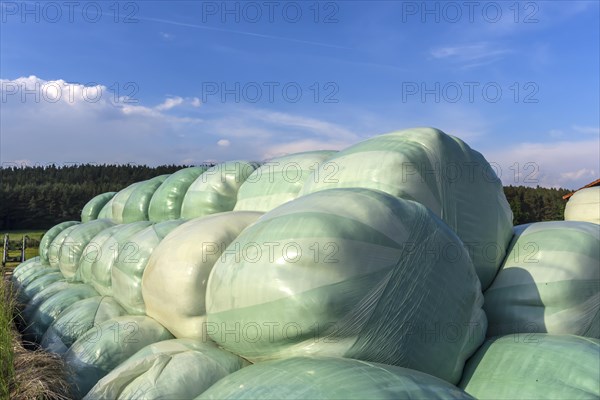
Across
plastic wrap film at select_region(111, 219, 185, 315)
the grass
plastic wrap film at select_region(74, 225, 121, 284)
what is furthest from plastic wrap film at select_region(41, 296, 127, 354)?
the grass

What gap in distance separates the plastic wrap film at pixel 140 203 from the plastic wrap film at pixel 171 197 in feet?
1.21

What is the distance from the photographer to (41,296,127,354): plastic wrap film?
10.0 feet

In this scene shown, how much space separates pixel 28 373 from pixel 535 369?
6.31 feet

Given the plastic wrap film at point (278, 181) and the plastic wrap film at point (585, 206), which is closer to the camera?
the plastic wrap film at point (278, 181)

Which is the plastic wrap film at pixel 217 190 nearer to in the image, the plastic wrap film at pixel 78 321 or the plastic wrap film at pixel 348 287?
the plastic wrap film at pixel 78 321

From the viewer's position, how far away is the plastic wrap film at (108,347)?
2.49 metres

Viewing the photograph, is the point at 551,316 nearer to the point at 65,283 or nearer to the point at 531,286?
the point at 531,286

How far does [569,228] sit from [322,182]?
129cm

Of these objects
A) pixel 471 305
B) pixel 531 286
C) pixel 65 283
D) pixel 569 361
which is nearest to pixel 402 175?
pixel 471 305

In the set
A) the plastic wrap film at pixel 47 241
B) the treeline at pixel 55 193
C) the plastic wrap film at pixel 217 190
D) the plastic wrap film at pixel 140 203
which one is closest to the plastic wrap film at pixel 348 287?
the plastic wrap film at pixel 217 190

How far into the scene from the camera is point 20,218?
1141 inches

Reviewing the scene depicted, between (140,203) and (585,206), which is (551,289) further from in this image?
(585,206)

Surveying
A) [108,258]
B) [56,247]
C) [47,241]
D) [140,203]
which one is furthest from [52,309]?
[47,241]

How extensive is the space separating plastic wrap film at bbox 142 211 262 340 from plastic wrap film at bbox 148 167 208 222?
163 cm
